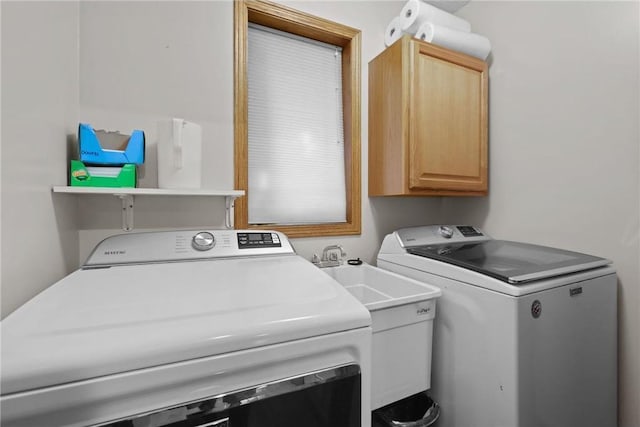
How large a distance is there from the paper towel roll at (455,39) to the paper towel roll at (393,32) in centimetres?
14

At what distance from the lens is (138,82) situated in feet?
4.30

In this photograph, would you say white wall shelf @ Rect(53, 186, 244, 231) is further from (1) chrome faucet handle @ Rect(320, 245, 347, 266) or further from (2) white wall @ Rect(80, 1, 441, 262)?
(1) chrome faucet handle @ Rect(320, 245, 347, 266)

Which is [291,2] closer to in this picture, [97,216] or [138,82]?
[138,82]

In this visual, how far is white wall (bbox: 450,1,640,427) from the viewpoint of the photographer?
131cm

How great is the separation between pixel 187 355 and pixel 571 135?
6.41ft

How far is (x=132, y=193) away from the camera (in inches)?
43.6

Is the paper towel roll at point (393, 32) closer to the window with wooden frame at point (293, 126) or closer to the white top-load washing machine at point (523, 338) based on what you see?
the window with wooden frame at point (293, 126)

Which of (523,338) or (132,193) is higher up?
(132,193)

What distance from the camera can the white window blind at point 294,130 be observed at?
5.58ft

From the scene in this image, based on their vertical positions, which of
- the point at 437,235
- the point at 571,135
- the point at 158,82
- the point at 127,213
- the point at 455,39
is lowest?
the point at 437,235

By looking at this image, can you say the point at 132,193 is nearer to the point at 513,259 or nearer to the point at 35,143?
the point at 35,143

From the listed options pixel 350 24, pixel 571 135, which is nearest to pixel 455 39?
pixel 350 24

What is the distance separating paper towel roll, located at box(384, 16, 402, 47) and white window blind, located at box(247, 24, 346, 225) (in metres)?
0.33

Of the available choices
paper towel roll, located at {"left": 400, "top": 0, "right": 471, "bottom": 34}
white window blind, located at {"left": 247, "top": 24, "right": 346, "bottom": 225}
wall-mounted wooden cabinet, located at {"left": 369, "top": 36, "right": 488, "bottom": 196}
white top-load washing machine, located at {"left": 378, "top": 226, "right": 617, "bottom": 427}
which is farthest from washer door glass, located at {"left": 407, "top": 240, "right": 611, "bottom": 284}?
paper towel roll, located at {"left": 400, "top": 0, "right": 471, "bottom": 34}
